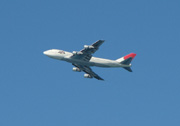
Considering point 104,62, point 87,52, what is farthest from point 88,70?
point 87,52

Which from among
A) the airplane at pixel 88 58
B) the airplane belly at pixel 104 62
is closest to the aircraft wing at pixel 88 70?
the airplane at pixel 88 58

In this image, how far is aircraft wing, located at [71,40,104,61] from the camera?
151 m

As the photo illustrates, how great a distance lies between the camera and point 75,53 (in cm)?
15500

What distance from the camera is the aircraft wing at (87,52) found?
151 metres

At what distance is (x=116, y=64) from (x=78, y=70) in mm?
17078

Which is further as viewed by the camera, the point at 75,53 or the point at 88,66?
the point at 88,66

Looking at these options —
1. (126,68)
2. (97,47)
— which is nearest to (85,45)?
(97,47)

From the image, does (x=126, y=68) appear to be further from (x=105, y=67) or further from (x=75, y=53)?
(x=75, y=53)

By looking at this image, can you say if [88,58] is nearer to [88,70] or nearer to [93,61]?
[93,61]

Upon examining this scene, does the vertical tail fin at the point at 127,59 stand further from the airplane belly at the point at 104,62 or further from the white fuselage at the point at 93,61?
the airplane belly at the point at 104,62

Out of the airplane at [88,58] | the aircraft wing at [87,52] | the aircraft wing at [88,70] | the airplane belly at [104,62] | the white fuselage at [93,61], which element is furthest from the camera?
the aircraft wing at [88,70]

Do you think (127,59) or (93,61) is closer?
(127,59)

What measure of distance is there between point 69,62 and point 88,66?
10.7m

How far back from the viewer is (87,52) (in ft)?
507
